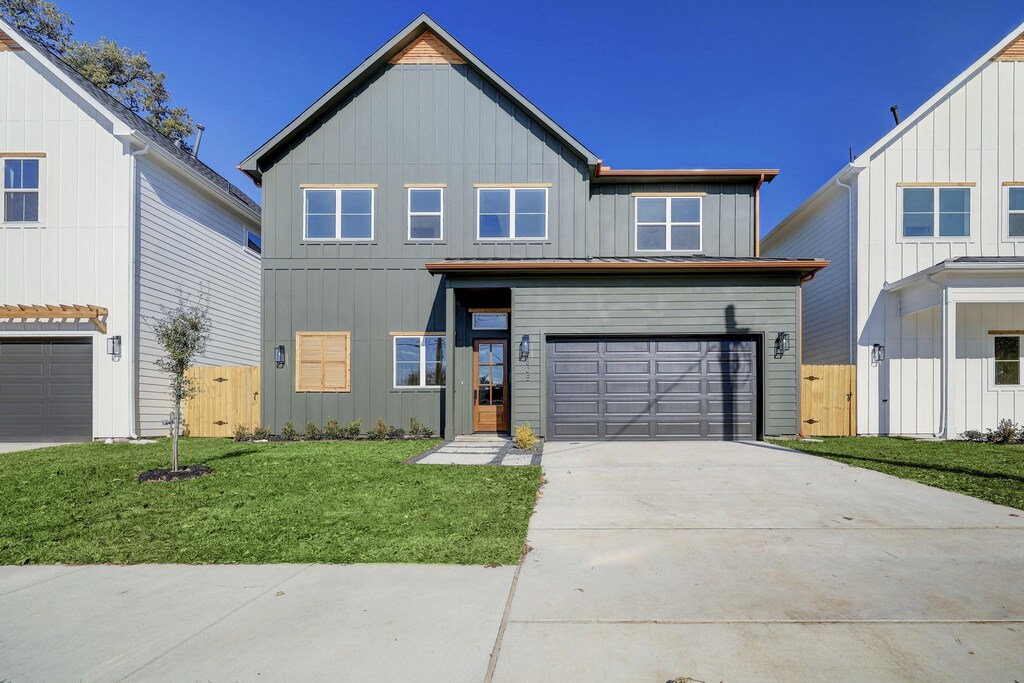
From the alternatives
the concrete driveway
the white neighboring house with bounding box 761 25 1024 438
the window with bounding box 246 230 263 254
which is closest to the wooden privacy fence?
the window with bounding box 246 230 263 254

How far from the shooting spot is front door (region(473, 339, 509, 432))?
11.3m

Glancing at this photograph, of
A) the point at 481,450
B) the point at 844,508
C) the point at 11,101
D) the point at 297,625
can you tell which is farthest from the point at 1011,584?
the point at 11,101

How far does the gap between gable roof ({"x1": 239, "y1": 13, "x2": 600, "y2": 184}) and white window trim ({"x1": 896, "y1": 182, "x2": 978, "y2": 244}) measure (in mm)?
7326

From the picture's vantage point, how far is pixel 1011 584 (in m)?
3.29

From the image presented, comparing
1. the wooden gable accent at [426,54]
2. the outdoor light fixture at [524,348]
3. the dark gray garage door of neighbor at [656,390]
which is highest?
the wooden gable accent at [426,54]

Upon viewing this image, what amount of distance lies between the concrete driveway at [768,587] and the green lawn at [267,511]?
0.68 metres

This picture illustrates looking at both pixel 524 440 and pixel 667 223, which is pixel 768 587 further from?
pixel 667 223

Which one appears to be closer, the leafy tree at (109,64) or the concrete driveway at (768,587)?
the concrete driveway at (768,587)

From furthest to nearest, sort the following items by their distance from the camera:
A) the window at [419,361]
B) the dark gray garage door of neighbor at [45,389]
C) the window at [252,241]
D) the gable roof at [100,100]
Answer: the window at [252,241], the window at [419,361], the dark gray garage door of neighbor at [45,389], the gable roof at [100,100]

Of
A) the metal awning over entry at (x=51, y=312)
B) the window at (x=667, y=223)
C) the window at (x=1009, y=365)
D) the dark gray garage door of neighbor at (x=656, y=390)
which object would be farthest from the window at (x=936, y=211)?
the metal awning over entry at (x=51, y=312)

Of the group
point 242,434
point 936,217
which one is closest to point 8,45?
point 242,434

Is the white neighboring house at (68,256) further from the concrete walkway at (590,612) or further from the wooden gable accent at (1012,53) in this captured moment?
the wooden gable accent at (1012,53)

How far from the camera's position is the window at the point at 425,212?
11.5 m

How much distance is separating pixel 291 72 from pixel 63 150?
9718 mm
